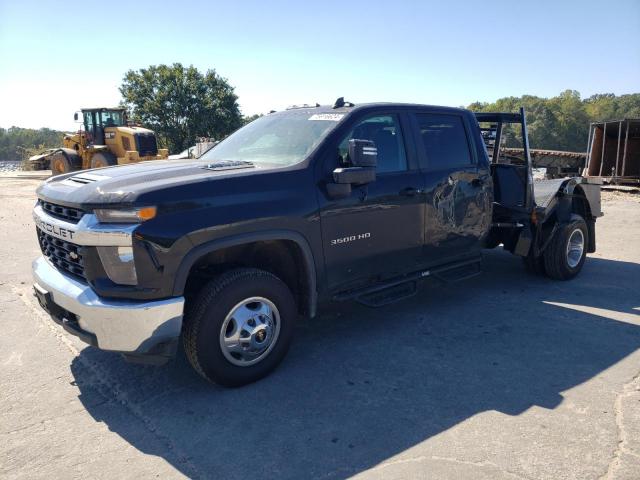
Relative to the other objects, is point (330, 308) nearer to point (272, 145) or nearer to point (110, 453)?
point (272, 145)

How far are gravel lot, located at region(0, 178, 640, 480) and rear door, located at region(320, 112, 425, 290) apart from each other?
26.7 inches

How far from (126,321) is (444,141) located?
3440 millimetres

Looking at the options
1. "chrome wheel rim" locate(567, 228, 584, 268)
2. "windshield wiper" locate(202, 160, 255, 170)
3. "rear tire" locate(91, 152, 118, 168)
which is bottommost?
"chrome wheel rim" locate(567, 228, 584, 268)

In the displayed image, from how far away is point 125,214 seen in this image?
301 cm

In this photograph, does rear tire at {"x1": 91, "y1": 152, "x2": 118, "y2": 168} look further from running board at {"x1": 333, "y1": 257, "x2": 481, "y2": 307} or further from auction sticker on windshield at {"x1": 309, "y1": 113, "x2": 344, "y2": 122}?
running board at {"x1": 333, "y1": 257, "x2": 481, "y2": 307}

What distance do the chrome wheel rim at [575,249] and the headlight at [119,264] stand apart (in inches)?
213

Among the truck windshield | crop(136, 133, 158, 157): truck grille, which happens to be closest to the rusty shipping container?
the truck windshield

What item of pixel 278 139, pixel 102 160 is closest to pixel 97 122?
pixel 102 160

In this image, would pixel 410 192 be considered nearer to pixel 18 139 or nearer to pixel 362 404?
pixel 362 404

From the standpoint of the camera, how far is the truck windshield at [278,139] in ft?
13.3

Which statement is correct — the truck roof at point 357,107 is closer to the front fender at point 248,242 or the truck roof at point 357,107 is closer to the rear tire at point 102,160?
the front fender at point 248,242

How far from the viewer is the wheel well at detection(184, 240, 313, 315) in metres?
3.59

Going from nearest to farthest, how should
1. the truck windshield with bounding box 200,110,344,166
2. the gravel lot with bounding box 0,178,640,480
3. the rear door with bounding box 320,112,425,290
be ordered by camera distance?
the gravel lot with bounding box 0,178,640,480
the rear door with bounding box 320,112,425,290
the truck windshield with bounding box 200,110,344,166

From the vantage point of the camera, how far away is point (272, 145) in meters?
4.34
